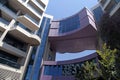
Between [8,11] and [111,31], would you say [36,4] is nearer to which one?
[8,11]

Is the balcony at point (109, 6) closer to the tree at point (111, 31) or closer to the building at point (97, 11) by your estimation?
the building at point (97, 11)

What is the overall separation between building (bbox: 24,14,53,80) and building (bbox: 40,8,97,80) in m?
0.73

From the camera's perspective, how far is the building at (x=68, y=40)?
73.3ft

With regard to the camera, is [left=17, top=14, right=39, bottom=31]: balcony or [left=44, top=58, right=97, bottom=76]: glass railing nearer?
[left=17, top=14, right=39, bottom=31]: balcony

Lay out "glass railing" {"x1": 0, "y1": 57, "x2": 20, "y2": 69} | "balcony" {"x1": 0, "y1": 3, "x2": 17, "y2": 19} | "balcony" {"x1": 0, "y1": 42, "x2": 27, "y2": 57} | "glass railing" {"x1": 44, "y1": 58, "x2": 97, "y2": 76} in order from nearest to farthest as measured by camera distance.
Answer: "glass railing" {"x1": 0, "y1": 57, "x2": 20, "y2": 69}
"balcony" {"x1": 0, "y1": 42, "x2": 27, "y2": 57}
"balcony" {"x1": 0, "y1": 3, "x2": 17, "y2": 19}
"glass railing" {"x1": 44, "y1": 58, "x2": 97, "y2": 76}

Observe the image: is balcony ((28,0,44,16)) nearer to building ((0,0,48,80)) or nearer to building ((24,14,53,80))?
building ((0,0,48,80))

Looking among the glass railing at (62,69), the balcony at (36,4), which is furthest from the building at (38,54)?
the balcony at (36,4)

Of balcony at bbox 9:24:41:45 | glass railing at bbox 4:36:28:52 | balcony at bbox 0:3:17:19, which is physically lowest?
glass railing at bbox 4:36:28:52

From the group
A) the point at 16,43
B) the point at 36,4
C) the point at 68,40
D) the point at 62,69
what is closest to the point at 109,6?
the point at 68,40

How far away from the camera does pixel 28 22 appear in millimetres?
22203

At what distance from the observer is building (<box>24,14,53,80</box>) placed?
22319 mm

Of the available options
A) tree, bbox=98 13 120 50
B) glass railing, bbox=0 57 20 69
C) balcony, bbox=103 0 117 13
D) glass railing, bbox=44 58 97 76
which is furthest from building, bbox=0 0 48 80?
balcony, bbox=103 0 117 13

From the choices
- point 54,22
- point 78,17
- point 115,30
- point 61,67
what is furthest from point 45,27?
point 115,30

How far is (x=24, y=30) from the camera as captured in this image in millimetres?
20781
